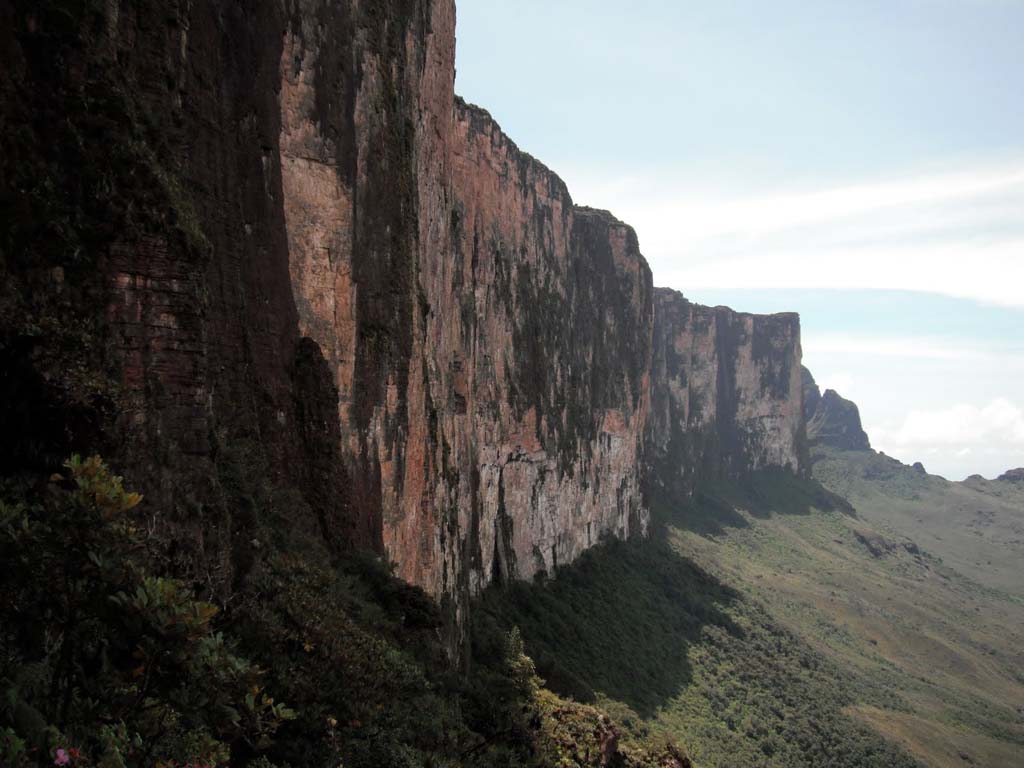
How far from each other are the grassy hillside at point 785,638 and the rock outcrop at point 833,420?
5023 centimetres

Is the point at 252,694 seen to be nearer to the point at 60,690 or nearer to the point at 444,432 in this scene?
the point at 60,690

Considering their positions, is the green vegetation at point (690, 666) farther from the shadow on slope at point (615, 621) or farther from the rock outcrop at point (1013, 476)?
the rock outcrop at point (1013, 476)

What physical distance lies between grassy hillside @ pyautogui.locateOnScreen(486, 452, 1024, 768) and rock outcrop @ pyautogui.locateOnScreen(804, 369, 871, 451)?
50234 millimetres

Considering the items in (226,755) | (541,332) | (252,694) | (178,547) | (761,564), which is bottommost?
(761,564)

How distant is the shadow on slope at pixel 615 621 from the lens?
39562mm

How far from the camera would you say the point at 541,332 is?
182 ft

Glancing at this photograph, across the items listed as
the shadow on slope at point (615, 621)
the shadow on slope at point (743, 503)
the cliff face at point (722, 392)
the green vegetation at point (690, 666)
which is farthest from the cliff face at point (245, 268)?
the cliff face at point (722, 392)

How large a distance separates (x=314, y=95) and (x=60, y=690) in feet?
45.6

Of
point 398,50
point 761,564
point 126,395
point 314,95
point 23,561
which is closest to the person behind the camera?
point 23,561

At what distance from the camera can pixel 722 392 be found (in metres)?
116

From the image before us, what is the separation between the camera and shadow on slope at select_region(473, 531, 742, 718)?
3956cm

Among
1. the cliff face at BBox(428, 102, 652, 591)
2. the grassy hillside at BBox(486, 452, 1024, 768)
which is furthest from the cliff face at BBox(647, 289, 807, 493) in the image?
the cliff face at BBox(428, 102, 652, 591)

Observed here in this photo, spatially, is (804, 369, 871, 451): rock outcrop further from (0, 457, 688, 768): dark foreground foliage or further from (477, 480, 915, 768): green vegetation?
(0, 457, 688, 768): dark foreground foliage

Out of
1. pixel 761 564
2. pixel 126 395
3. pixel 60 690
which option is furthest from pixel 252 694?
pixel 761 564
